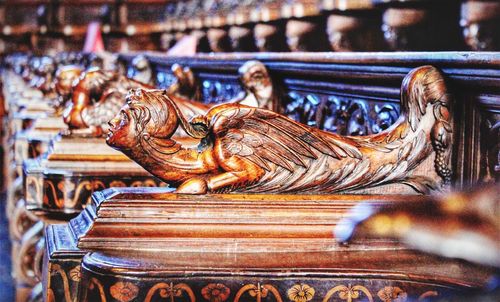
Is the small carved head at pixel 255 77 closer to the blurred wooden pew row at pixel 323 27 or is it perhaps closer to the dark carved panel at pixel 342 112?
the dark carved panel at pixel 342 112

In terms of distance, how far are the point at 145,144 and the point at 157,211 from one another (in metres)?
0.11

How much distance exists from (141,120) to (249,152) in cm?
16

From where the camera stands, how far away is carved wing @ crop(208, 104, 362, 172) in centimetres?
138

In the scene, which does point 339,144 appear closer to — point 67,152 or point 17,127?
point 67,152

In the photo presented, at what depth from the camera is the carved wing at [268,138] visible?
138 cm

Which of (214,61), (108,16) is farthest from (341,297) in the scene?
(108,16)

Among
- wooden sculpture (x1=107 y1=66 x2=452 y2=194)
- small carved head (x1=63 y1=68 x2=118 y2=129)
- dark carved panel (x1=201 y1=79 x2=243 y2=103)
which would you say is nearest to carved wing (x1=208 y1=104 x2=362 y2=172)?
wooden sculpture (x1=107 y1=66 x2=452 y2=194)

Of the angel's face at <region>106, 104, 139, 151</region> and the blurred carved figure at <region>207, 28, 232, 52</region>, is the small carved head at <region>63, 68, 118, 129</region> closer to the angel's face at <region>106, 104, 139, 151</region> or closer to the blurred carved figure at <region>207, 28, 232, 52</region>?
the angel's face at <region>106, 104, 139, 151</region>

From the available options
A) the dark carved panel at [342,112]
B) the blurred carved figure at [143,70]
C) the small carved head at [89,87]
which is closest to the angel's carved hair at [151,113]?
the dark carved panel at [342,112]

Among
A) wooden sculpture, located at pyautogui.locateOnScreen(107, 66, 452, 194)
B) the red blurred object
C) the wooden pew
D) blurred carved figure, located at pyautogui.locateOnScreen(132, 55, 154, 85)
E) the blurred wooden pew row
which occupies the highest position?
the red blurred object

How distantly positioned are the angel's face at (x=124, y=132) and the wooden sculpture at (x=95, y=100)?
110 cm

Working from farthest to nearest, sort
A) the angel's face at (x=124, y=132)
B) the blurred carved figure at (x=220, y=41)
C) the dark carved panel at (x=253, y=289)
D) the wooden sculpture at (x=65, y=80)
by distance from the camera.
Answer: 1. the blurred carved figure at (x=220, y=41)
2. the wooden sculpture at (x=65, y=80)
3. the angel's face at (x=124, y=132)
4. the dark carved panel at (x=253, y=289)

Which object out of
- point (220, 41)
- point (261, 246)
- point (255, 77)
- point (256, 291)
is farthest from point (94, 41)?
point (256, 291)

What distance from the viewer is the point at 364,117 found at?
1942mm
